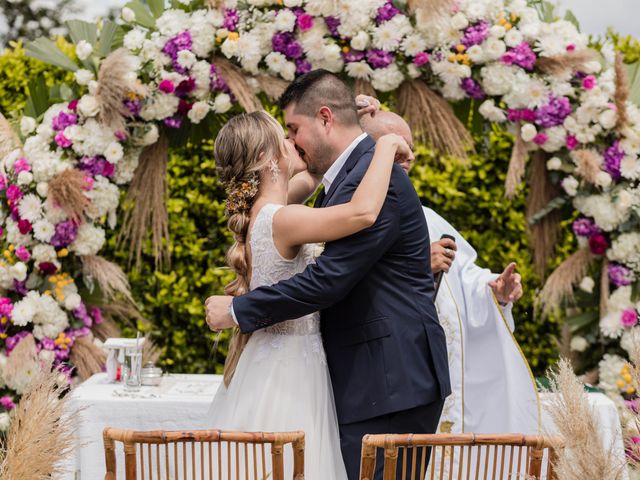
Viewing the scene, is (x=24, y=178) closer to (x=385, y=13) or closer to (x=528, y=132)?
(x=385, y=13)

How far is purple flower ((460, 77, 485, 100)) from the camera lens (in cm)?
447

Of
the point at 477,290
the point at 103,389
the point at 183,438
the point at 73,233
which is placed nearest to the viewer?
the point at 183,438

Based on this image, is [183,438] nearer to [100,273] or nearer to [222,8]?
[100,273]

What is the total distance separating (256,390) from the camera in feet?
8.53

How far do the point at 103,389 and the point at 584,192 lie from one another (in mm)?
2686

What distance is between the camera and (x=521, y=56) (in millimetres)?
4438

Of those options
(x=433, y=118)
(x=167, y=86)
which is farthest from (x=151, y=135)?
(x=433, y=118)

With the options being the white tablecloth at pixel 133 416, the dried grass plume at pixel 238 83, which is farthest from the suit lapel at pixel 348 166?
the dried grass plume at pixel 238 83

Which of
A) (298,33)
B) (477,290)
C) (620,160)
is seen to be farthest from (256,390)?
(620,160)

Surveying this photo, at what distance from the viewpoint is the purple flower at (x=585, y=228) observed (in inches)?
179

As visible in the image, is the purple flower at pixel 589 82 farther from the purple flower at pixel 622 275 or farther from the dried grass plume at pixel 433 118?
the purple flower at pixel 622 275

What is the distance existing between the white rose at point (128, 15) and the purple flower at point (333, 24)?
3.40 ft

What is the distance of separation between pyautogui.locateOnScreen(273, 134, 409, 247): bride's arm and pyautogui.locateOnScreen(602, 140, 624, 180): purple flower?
7.74ft

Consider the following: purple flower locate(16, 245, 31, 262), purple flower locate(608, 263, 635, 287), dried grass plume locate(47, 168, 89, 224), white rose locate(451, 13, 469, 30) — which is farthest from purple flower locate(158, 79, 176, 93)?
purple flower locate(608, 263, 635, 287)
